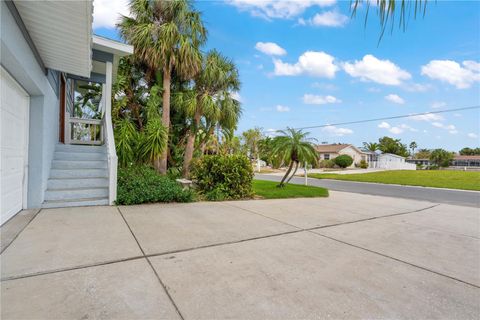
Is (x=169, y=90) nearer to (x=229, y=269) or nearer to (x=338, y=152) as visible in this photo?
(x=229, y=269)

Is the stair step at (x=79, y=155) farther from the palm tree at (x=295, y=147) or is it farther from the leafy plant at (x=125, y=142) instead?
the palm tree at (x=295, y=147)

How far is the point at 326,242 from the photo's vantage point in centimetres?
366

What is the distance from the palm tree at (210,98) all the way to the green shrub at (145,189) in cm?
308

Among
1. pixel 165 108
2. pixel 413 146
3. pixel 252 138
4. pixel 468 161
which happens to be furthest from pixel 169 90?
pixel 413 146

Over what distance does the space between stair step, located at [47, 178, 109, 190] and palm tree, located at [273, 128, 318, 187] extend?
5.93m

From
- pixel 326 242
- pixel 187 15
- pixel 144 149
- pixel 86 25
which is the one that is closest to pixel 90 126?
pixel 144 149

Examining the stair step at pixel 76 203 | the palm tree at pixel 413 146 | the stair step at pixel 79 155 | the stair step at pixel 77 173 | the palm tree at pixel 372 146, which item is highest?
the palm tree at pixel 413 146

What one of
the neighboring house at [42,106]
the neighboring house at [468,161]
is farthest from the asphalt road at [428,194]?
the neighboring house at [468,161]

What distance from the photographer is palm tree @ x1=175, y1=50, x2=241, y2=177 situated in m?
9.64

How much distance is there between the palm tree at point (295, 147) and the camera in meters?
9.31

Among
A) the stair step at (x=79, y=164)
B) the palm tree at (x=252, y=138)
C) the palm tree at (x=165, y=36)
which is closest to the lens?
the stair step at (x=79, y=164)

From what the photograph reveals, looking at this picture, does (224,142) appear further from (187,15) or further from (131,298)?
(131,298)

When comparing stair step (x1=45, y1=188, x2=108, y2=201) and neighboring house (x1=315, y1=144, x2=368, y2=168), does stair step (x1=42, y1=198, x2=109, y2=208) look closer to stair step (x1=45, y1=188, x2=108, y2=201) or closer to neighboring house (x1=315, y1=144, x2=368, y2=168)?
stair step (x1=45, y1=188, x2=108, y2=201)

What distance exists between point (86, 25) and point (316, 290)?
457 centimetres
